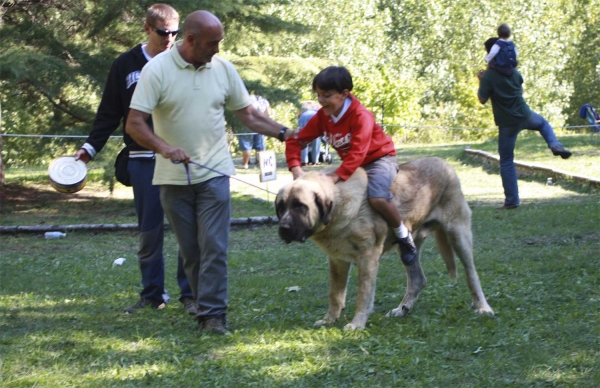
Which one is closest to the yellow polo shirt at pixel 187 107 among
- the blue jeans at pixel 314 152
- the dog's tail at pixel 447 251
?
the dog's tail at pixel 447 251

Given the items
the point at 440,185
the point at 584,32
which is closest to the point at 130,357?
the point at 440,185

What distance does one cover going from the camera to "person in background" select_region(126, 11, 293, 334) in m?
5.74

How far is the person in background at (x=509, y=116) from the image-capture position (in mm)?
12391

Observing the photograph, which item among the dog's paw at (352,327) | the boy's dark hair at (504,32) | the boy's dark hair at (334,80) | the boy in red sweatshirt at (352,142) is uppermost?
the boy's dark hair at (504,32)

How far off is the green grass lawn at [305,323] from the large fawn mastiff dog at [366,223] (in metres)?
0.22

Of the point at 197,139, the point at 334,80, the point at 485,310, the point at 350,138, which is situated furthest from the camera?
the point at 485,310

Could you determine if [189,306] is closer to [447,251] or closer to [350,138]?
[350,138]

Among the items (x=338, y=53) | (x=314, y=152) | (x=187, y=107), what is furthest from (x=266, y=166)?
(x=338, y=53)

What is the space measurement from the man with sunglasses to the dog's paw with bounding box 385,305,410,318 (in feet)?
5.09

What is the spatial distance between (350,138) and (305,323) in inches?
56.7

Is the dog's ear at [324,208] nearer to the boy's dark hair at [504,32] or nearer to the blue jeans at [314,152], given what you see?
the boy's dark hair at [504,32]

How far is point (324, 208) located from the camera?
19.1 feet

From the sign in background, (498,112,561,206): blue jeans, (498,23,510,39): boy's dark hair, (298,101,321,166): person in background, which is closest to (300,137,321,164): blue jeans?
(298,101,321,166): person in background

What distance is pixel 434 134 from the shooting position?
32656 mm
